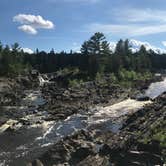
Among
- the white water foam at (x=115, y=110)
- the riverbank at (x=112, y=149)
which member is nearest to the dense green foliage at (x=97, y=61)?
the white water foam at (x=115, y=110)

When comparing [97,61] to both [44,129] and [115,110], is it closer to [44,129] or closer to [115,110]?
[115,110]

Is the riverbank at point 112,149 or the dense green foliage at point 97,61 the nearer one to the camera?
the riverbank at point 112,149

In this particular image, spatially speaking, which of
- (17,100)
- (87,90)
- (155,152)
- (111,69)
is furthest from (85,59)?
(155,152)

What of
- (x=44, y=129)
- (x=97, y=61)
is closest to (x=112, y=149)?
(x=44, y=129)

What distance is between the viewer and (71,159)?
4097 cm

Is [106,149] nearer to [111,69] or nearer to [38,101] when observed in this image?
[38,101]

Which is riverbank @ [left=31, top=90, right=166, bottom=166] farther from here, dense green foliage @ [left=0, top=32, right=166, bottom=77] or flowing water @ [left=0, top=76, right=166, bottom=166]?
dense green foliage @ [left=0, top=32, right=166, bottom=77]

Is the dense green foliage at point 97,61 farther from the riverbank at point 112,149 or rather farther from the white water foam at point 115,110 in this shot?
the riverbank at point 112,149

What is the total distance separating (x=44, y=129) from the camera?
5750cm

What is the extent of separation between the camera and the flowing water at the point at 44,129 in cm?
4546

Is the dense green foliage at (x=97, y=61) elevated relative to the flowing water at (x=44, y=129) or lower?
elevated

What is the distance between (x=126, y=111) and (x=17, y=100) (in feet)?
105

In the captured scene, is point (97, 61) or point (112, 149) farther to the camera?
point (97, 61)

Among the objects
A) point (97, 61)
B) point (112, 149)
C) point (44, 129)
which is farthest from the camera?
point (97, 61)
